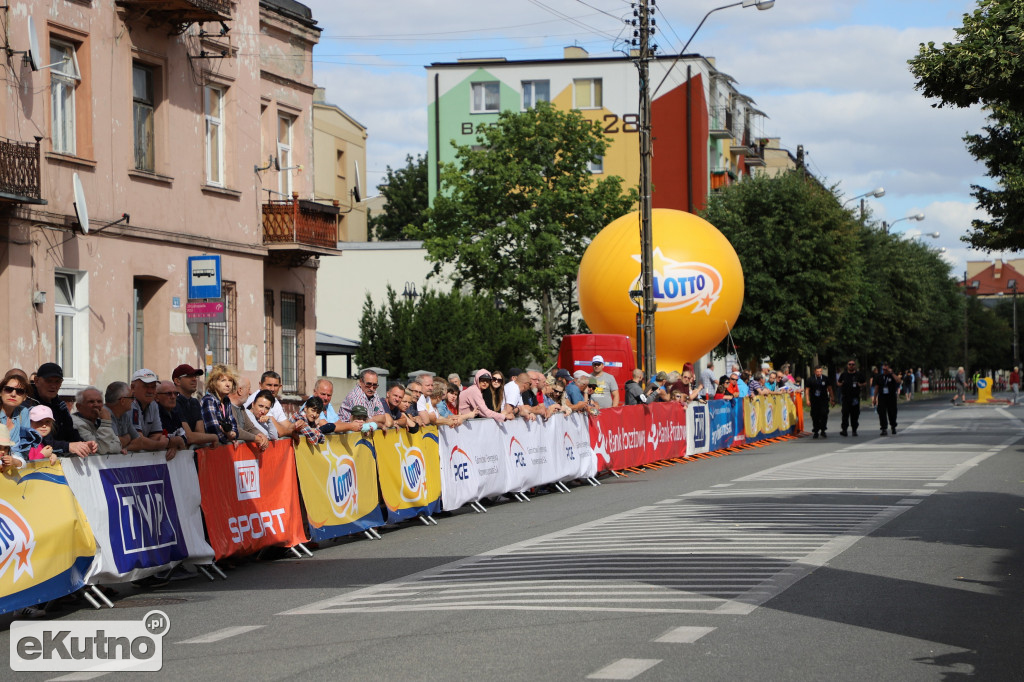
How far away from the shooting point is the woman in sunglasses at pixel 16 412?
33.3 ft

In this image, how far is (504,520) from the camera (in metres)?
15.4

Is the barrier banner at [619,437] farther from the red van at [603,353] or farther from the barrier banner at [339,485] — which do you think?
the barrier banner at [339,485]

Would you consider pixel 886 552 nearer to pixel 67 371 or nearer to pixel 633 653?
pixel 633 653

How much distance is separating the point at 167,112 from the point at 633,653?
1873 cm

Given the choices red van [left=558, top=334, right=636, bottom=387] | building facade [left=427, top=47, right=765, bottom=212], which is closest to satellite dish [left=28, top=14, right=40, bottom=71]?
red van [left=558, top=334, right=636, bottom=387]

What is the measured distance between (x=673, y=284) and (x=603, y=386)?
10.3m

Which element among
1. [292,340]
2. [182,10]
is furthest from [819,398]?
[182,10]

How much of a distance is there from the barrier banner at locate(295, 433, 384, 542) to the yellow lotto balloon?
814 inches

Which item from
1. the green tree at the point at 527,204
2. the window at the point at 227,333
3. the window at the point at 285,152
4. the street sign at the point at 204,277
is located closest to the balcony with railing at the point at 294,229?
the window at the point at 285,152

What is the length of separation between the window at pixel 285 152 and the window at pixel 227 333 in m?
3.42

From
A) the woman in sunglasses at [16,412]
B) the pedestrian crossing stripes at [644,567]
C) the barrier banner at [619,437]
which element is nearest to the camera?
the pedestrian crossing stripes at [644,567]

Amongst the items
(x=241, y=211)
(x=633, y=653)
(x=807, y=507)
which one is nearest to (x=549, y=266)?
(x=241, y=211)

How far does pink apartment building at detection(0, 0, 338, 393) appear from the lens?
20.6m

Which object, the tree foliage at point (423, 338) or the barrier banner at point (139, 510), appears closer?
the barrier banner at point (139, 510)
